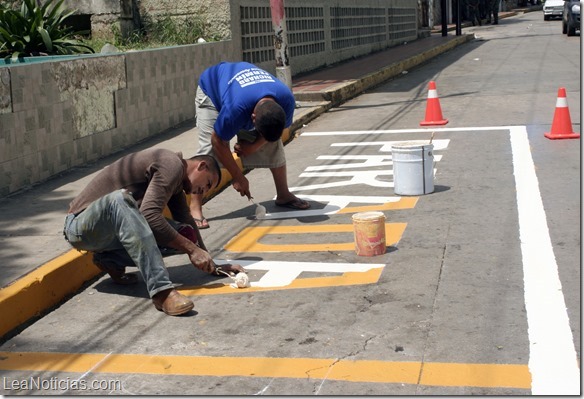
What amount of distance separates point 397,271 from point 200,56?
8.72m

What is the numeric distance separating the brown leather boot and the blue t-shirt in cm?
211

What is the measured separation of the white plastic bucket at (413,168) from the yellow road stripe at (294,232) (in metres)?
1.08

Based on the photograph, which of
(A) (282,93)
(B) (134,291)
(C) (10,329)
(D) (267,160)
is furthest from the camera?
(D) (267,160)

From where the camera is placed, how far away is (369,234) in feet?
21.5

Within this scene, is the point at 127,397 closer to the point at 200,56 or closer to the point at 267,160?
the point at 267,160

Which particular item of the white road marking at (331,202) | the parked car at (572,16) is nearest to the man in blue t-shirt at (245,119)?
the white road marking at (331,202)

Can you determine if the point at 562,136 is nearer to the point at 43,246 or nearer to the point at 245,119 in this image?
the point at 245,119

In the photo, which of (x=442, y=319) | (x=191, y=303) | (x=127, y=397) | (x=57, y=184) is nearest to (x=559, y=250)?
(x=442, y=319)

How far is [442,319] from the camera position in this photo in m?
5.17

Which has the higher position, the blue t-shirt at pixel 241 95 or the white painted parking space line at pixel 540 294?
the blue t-shirt at pixel 241 95

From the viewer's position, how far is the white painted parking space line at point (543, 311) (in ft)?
14.0

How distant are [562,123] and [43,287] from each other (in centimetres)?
748

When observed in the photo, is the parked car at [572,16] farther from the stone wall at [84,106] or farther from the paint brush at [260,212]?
the paint brush at [260,212]

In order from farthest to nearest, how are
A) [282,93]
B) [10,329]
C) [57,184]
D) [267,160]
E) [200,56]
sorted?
[200,56] < [57,184] < [267,160] < [282,93] < [10,329]
